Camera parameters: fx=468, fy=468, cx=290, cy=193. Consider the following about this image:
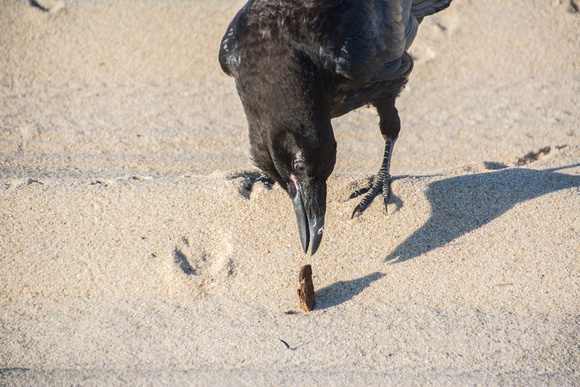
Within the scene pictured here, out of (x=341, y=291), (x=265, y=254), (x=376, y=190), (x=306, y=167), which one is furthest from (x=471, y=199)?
(x=265, y=254)

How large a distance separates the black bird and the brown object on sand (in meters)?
0.12

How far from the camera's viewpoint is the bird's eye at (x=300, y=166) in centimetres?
239

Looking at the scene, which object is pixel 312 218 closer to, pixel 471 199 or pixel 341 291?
pixel 341 291

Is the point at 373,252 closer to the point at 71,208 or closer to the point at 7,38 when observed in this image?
the point at 71,208

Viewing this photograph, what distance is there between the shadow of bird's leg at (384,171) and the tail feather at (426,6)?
0.98m

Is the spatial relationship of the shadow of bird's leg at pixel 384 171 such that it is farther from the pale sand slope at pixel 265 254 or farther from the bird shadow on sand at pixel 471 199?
the bird shadow on sand at pixel 471 199

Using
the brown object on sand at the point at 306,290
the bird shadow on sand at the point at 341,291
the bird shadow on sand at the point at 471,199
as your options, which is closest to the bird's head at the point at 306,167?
the brown object on sand at the point at 306,290

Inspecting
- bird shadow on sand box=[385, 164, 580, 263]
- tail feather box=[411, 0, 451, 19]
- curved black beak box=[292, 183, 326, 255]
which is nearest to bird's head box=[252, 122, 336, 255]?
curved black beak box=[292, 183, 326, 255]

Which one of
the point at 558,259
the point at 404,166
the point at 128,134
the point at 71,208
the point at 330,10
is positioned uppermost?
the point at 330,10

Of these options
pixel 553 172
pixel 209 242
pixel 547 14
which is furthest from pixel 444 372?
pixel 547 14

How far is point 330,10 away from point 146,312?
2.07m

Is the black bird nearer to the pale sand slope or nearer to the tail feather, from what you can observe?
the pale sand slope

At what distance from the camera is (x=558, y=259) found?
2.65 meters

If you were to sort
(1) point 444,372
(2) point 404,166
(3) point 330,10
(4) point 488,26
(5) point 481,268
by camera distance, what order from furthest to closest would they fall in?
(4) point 488,26
(2) point 404,166
(3) point 330,10
(5) point 481,268
(1) point 444,372
